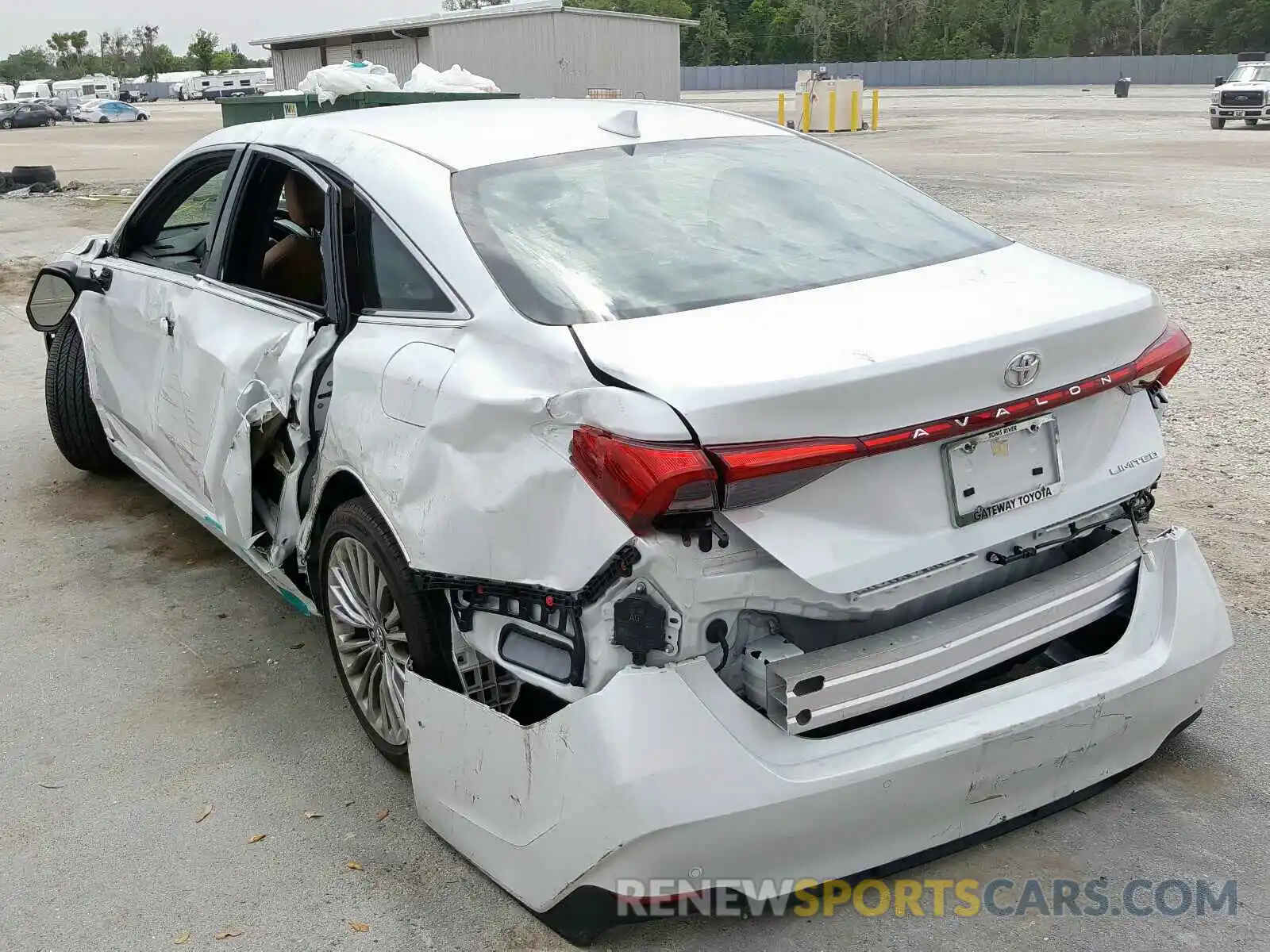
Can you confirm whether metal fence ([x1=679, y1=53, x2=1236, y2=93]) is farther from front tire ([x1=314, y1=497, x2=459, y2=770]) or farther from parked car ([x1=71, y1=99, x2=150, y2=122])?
front tire ([x1=314, y1=497, x2=459, y2=770])

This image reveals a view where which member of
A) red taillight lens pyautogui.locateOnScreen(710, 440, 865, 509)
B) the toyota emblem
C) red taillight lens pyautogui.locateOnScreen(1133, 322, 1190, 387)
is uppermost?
the toyota emblem

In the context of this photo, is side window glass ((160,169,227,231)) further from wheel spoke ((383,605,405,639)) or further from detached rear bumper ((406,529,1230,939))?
detached rear bumper ((406,529,1230,939))

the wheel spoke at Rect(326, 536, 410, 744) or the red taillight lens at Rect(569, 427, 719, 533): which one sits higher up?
the red taillight lens at Rect(569, 427, 719, 533)

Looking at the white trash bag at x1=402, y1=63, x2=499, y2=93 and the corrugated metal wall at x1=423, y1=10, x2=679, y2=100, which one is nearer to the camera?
the white trash bag at x1=402, y1=63, x2=499, y2=93

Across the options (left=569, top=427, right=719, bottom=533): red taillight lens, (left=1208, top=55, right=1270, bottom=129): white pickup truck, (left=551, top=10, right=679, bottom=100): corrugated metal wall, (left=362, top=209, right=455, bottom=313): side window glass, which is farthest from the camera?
(left=551, top=10, right=679, bottom=100): corrugated metal wall

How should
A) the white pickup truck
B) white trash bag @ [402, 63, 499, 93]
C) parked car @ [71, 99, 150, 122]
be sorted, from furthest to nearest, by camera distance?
parked car @ [71, 99, 150, 122] → the white pickup truck → white trash bag @ [402, 63, 499, 93]

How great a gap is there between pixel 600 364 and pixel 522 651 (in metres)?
0.64

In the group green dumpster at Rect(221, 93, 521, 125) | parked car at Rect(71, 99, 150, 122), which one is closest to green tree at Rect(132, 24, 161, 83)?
parked car at Rect(71, 99, 150, 122)

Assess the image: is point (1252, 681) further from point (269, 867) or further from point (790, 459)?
point (269, 867)

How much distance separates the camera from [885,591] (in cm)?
245

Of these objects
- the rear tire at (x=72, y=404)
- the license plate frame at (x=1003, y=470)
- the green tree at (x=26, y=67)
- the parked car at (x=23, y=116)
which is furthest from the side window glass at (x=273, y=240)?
the green tree at (x=26, y=67)

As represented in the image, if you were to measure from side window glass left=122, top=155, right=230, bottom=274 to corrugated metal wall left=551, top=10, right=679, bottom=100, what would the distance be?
25.1 m

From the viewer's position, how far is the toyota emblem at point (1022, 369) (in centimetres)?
250

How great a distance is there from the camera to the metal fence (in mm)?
64500
